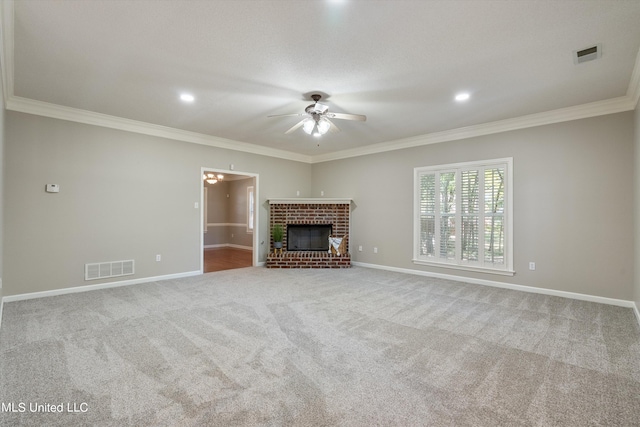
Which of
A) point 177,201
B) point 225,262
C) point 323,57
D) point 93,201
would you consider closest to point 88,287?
point 93,201

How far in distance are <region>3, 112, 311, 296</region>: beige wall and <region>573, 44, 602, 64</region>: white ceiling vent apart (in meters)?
5.54

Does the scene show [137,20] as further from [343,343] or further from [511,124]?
[511,124]

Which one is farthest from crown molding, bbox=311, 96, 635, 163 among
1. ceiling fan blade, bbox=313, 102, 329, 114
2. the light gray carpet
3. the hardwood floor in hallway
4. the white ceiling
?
the hardwood floor in hallway

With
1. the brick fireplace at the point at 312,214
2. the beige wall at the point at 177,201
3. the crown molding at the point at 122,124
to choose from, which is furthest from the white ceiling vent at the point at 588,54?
the crown molding at the point at 122,124

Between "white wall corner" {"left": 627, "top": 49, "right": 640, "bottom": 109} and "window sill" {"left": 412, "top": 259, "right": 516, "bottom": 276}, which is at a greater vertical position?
"white wall corner" {"left": 627, "top": 49, "right": 640, "bottom": 109}

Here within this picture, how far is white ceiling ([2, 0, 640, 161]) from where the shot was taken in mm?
2252

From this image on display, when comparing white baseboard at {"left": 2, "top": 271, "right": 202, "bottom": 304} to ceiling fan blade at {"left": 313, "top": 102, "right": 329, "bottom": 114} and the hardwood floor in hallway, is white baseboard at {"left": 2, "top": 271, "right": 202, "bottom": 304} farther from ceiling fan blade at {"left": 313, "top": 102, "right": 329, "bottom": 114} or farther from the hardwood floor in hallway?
ceiling fan blade at {"left": 313, "top": 102, "right": 329, "bottom": 114}

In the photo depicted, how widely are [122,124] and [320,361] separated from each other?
4.79 m

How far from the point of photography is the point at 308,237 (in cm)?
700

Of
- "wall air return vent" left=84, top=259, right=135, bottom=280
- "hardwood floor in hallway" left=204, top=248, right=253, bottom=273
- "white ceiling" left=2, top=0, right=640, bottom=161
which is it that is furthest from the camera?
"hardwood floor in hallway" left=204, top=248, right=253, bottom=273

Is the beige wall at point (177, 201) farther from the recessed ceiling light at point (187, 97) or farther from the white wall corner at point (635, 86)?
the recessed ceiling light at point (187, 97)

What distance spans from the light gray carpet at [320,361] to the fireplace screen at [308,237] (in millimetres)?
2776

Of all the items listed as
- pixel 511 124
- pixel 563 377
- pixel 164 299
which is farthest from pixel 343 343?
pixel 511 124

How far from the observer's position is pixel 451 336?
9.55 feet
